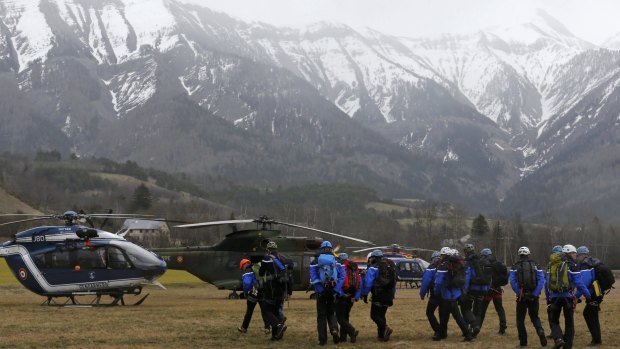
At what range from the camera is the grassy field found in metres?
20.7

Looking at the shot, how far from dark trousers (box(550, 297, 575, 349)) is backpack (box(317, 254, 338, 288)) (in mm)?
5235

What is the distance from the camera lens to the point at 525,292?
824 inches

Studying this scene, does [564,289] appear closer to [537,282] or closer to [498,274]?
[537,282]

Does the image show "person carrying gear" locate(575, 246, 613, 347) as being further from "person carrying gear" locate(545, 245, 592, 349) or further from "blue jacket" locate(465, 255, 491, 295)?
"blue jacket" locate(465, 255, 491, 295)

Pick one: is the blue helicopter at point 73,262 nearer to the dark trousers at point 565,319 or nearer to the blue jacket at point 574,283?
the dark trousers at point 565,319

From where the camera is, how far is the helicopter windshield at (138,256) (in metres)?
32.0

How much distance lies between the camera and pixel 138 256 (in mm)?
32156

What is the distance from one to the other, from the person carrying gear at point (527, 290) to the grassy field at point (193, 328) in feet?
1.96

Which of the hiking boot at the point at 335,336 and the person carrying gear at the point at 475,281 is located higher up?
the person carrying gear at the point at 475,281

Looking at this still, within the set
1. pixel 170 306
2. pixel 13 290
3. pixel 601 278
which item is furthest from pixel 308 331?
pixel 13 290

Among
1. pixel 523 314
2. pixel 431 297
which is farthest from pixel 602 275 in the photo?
pixel 431 297

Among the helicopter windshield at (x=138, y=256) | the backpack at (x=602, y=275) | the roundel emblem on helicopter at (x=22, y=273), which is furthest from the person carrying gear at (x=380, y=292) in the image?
the roundel emblem on helicopter at (x=22, y=273)

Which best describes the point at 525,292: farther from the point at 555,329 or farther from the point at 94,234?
the point at 94,234

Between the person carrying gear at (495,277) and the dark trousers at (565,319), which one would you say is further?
the person carrying gear at (495,277)
